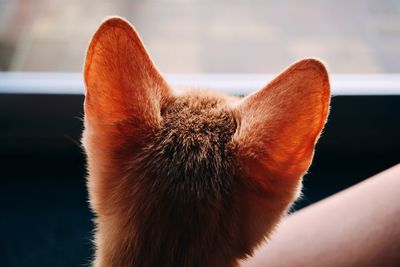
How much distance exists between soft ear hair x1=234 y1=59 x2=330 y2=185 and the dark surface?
0.79 metres

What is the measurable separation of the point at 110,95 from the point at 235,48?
98 cm

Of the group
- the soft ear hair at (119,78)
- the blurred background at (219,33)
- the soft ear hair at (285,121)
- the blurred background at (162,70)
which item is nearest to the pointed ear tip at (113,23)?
the soft ear hair at (119,78)

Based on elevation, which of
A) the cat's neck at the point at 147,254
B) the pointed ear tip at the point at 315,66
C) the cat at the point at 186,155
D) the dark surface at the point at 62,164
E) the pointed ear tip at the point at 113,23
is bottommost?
the dark surface at the point at 62,164

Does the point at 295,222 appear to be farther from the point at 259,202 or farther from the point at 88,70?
the point at 88,70

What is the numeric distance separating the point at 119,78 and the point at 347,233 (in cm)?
45

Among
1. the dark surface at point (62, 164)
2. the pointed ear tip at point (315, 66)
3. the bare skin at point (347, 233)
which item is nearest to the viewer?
the pointed ear tip at point (315, 66)

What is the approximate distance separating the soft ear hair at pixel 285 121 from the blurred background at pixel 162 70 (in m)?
0.79

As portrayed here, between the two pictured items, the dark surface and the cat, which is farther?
the dark surface

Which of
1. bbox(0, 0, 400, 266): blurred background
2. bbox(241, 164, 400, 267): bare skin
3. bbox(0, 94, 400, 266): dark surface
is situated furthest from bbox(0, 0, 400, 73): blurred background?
bbox(241, 164, 400, 267): bare skin

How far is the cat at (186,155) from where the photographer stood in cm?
57

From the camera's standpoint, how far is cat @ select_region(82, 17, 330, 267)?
22.4 inches

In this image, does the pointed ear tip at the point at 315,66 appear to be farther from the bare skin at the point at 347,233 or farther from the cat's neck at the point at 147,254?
the bare skin at the point at 347,233

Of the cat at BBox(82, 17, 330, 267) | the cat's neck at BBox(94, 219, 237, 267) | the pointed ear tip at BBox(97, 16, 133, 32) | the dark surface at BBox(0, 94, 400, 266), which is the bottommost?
the dark surface at BBox(0, 94, 400, 266)

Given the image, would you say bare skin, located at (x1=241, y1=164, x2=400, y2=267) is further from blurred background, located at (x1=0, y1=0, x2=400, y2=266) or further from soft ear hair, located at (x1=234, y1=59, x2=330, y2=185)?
blurred background, located at (x1=0, y1=0, x2=400, y2=266)
